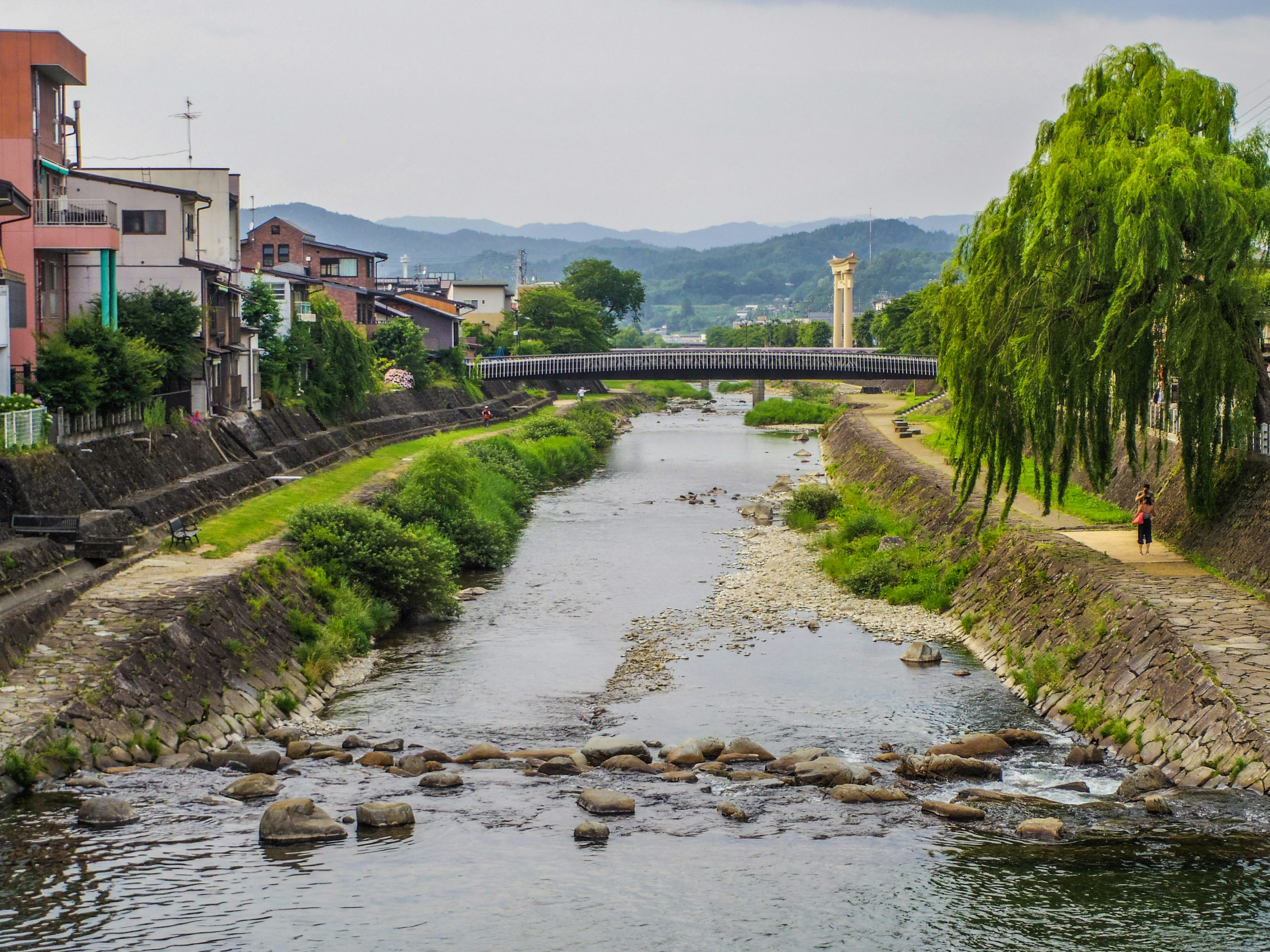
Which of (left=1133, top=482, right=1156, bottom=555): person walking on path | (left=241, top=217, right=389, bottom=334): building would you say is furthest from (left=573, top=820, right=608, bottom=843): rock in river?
(left=241, top=217, right=389, bottom=334): building

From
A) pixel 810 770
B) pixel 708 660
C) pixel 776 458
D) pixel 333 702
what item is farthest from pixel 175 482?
pixel 776 458

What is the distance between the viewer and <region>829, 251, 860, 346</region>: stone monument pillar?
172 m

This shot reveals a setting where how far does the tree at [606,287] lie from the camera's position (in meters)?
158

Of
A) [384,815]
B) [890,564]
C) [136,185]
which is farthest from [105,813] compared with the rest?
[136,185]

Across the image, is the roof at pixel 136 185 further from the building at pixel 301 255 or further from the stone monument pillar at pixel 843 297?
the stone monument pillar at pixel 843 297

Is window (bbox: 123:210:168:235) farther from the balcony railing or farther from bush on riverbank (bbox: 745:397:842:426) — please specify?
bush on riverbank (bbox: 745:397:842:426)

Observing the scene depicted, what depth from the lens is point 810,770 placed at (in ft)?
70.6

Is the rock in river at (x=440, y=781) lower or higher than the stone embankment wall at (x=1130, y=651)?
lower

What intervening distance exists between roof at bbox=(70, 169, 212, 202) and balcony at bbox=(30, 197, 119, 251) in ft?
20.1

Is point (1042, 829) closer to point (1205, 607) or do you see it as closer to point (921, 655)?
point (1205, 607)

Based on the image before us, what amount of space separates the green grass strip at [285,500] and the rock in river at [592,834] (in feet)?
52.4

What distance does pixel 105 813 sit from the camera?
18312mm

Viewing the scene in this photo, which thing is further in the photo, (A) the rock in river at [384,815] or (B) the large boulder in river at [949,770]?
(B) the large boulder in river at [949,770]

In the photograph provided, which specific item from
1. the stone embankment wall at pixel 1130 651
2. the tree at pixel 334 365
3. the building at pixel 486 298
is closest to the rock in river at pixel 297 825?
the stone embankment wall at pixel 1130 651
